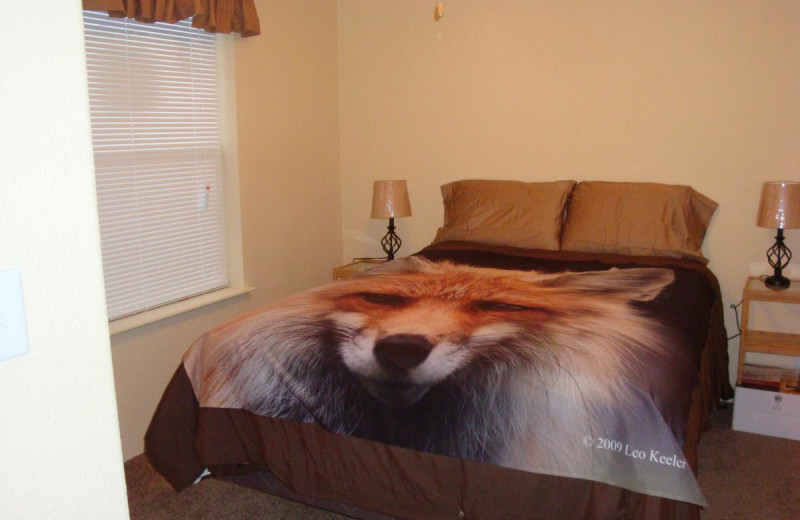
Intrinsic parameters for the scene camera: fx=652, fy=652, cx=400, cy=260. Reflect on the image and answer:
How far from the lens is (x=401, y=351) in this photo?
1.90 metres

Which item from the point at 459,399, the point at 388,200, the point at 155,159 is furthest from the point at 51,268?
the point at 388,200

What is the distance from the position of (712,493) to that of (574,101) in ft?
6.68

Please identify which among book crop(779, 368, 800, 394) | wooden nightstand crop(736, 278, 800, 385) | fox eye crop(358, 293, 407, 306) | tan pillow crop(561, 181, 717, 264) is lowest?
book crop(779, 368, 800, 394)

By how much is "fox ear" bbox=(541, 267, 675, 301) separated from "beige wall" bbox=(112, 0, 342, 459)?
1.65 m

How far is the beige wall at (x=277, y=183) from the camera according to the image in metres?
2.88

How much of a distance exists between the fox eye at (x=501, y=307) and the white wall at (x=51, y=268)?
152 centimetres

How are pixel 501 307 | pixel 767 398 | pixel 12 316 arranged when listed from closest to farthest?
1. pixel 12 316
2. pixel 501 307
3. pixel 767 398

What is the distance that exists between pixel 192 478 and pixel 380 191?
1979mm

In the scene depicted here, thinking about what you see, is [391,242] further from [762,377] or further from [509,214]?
[762,377]

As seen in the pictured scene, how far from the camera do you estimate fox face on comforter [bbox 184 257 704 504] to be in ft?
5.49

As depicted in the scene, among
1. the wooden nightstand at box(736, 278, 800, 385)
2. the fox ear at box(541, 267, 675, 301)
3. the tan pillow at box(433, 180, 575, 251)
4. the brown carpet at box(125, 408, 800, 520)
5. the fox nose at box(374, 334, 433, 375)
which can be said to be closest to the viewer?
the fox nose at box(374, 334, 433, 375)

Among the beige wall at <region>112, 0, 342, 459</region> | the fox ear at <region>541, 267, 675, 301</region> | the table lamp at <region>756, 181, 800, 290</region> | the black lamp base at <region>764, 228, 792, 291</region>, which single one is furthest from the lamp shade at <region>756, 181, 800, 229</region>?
the beige wall at <region>112, 0, 342, 459</region>

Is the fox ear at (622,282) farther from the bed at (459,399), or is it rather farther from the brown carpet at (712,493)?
the brown carpet at (712,493)

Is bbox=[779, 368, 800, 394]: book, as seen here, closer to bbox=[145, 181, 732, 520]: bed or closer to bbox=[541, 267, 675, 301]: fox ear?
bbox=[145, 181, 732, 520]: bed
